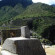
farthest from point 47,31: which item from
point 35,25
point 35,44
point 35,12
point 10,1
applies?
point 10,1

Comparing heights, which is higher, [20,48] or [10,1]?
[10,1]

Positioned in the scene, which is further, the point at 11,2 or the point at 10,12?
the point at 11,2

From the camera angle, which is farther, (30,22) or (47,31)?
(30,22)

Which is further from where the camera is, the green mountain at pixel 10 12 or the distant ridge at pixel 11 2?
the distant ridge at pixel 11 2

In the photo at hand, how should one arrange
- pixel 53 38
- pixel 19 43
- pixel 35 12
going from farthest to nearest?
pixel 35 12 < pixel 53 38 < pixel 19 43

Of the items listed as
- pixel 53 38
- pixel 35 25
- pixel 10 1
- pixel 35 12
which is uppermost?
pixel 10 1

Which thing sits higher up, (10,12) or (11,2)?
(11,2)

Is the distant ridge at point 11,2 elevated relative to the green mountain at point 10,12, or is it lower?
elevated

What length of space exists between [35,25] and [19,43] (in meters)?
41.6

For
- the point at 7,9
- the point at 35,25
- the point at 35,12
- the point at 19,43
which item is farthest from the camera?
the point at 7,9

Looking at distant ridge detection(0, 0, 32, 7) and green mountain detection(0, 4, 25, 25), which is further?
distant ridge detection(0, 0, 32, 7)

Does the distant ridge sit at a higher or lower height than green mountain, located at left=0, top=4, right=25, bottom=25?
higher

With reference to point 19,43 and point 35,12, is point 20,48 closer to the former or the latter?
point 19,43

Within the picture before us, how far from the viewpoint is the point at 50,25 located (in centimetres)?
4762
